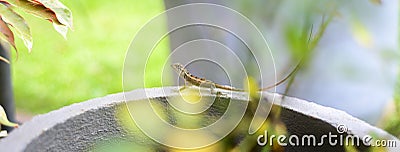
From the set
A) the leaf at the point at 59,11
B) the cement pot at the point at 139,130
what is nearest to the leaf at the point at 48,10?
the leaf at the point at 59,11

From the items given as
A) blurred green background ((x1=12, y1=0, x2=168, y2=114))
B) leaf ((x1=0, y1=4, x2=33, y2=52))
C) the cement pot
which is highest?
leaf ((x1=0, y1=4, x2=33, y2=52))

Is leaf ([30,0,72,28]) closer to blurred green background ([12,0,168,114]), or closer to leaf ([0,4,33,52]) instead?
leaf ([0,4,33,52])

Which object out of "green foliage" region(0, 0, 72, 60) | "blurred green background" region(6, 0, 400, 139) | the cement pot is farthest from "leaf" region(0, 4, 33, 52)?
"blurred green background" region(6, 0, 400, 139)

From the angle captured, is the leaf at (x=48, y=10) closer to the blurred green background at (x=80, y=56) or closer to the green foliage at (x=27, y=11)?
the green foliage at (x=27, y=11)

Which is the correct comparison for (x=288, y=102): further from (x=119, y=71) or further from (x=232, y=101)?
(x=119, y=71)

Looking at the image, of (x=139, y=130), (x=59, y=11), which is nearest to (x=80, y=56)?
(x=59, y=11)

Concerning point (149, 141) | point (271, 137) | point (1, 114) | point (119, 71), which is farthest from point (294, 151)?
point (119, 71)
